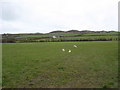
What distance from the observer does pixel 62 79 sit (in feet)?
28.6

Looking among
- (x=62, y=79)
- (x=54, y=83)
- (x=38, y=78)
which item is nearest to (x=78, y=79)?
(x=62, y=79)

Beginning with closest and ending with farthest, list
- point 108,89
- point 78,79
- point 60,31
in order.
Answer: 1. point 108,89
2. point 78,79
3. point 60,31

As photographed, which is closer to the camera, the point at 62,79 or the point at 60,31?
the point at 62,79

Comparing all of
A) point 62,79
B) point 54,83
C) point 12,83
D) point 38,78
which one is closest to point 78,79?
point 62,79

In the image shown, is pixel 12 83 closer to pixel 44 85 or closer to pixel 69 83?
pixel 44 85

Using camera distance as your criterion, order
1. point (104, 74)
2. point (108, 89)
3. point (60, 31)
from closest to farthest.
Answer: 1. point (108, 89)
2. point (104, 74)
3. point (60, 31)

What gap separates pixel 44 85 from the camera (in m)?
7.75

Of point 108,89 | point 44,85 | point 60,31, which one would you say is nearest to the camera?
point 108,89

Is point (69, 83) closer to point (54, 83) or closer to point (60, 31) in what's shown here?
point (54, 83)

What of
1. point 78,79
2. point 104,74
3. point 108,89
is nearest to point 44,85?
point 78,79

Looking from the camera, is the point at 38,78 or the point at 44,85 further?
the point at 38,78

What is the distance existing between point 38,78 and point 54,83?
54.4 inches

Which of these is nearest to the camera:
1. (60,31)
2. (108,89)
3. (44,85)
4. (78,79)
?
(108,89)

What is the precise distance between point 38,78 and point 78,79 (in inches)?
79.6
